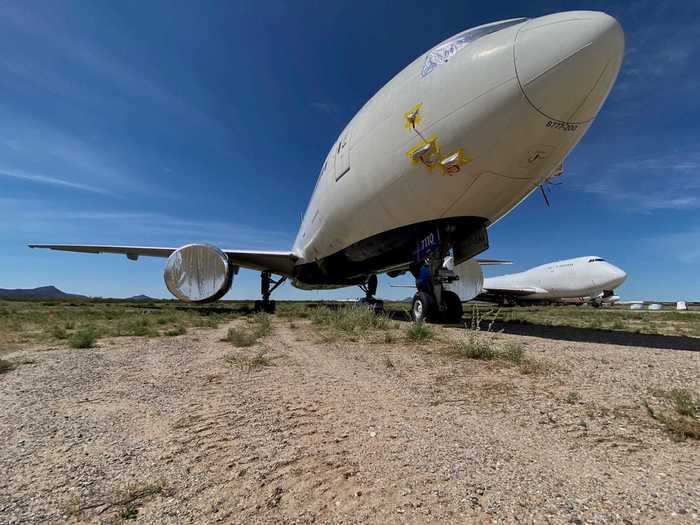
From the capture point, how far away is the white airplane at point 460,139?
14.9 ft

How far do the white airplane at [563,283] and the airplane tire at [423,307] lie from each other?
2497 centimetres

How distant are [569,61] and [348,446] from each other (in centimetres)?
535

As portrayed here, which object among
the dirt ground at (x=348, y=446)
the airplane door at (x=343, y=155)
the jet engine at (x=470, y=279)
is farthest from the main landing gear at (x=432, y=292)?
the jet engine at (x=470, y=279)

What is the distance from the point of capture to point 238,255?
13.3 metres

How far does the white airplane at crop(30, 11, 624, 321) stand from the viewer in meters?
4.54

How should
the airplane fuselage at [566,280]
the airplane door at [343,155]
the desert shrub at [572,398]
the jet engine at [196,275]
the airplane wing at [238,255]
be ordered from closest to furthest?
the desert shrub at [572,398]
the airplane door at [343,155]
the jet engine at [196,275]
the airplane wing at [238,255]
the airplane fuselage at [566,280]

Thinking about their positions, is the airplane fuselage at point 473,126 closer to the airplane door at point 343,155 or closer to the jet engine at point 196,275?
the airplane door at point 343,155

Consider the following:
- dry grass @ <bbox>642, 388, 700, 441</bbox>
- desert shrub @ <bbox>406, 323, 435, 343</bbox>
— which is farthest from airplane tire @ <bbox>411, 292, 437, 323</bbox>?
dry grass @ <bbox>642, 388, 700, 441</bbox>

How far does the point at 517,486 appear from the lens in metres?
1.37

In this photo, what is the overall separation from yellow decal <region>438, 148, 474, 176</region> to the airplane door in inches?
106

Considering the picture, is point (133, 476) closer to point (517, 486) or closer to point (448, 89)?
point (517, 486)

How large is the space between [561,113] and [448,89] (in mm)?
1701

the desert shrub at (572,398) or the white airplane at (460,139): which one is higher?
the white airplane at (460,139)

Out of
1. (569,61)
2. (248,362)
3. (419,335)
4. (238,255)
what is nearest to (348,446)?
(248,362)
